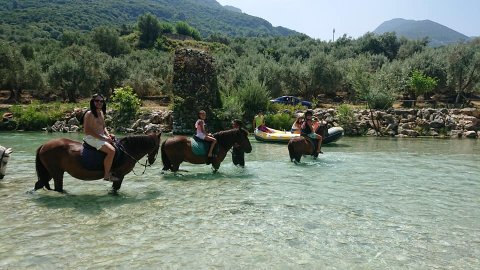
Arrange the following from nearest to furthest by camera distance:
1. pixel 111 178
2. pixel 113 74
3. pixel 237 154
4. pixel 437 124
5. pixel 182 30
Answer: pixel 111 178
pixel 237 154
pixel 437 124
pixel 113 74
pixel 182 30

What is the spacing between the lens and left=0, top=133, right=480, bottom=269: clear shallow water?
212 inches

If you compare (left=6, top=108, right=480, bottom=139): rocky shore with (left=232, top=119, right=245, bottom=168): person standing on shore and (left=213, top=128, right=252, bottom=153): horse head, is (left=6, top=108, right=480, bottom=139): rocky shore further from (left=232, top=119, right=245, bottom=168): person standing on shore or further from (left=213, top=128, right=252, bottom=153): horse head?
(left=213, top=128, right=252, bottom=153): horse head

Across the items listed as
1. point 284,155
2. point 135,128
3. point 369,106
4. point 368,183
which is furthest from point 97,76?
point 368,183

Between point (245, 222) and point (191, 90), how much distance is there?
22.4m

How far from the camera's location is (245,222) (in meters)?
7.05

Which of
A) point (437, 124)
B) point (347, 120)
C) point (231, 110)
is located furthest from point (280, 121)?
point (437, 124)

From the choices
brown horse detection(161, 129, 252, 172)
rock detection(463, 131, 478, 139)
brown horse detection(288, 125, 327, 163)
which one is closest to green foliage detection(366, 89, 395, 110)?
rock detection(463, 131, 478, 139)

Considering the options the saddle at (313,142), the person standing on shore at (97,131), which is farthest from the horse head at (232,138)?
the person standing on shore at (97,131)

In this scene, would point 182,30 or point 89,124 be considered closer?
point 89,124

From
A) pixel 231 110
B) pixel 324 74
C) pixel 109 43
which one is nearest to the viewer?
pixel 231 110

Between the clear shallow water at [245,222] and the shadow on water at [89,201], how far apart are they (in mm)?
21

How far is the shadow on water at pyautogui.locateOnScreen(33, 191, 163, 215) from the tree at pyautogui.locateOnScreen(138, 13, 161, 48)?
81528mm

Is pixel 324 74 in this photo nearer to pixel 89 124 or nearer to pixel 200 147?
pixel 200 147

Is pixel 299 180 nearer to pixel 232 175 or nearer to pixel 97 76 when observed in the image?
pixel 232 175
